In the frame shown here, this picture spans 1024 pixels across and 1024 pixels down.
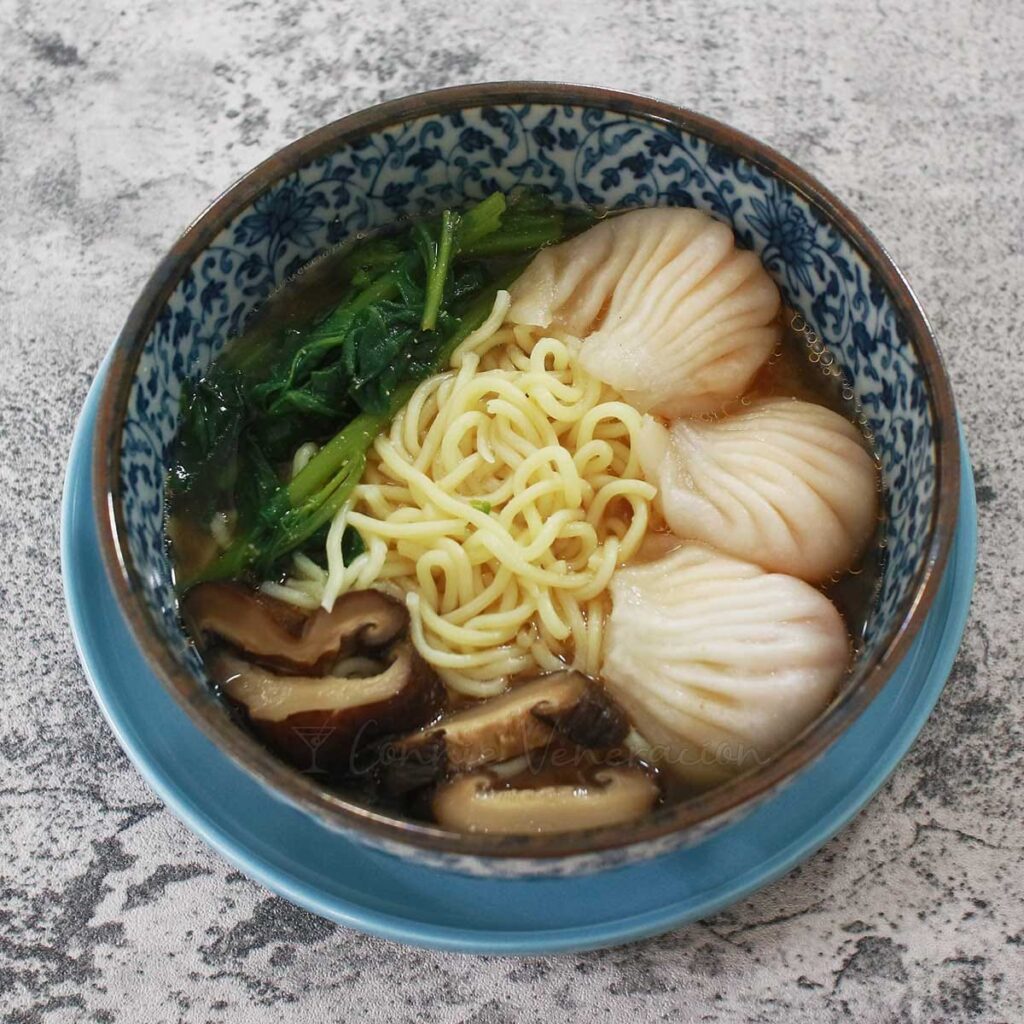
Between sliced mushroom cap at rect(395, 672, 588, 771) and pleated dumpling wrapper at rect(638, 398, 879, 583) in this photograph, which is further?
pleated dumpling wrapper at rect(638, 398, 879, 583)

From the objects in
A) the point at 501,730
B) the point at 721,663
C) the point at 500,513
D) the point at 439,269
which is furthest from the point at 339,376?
the point at 721,663

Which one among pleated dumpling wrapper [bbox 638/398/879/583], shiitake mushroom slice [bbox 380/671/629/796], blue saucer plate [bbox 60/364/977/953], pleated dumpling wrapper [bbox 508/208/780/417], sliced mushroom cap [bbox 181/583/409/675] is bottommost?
blue saucer plate [bbox 60/364/977/953]

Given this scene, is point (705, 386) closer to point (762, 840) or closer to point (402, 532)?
point (402, 532)

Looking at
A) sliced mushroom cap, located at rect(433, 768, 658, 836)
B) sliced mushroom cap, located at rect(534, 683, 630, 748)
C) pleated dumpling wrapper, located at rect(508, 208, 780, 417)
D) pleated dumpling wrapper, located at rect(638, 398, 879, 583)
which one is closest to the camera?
sliced mushroom cap, located at rect(433, 768, 658, 836)

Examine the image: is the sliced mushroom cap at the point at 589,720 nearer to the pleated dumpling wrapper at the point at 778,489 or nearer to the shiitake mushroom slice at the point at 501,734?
the shiitake mushroom slice at the point at 501,734

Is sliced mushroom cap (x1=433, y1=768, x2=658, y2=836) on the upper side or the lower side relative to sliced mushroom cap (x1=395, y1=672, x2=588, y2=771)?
lower

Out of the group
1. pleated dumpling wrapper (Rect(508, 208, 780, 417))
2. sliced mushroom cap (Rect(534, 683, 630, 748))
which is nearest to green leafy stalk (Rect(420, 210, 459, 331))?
pleated dumpling wrapper (Rect(508, 208, 780, 417))

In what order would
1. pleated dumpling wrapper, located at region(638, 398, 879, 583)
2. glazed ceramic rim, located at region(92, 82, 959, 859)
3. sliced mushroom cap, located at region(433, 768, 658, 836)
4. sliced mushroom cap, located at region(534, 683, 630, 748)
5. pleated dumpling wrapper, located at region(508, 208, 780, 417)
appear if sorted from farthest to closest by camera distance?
pleated dumpling wrapper, located at region(508, 208, 780, 417) < pleated dumpling wrapper, located at region(638, 398, 879, 583) < sliced mushroom cap, located at region(534, 683, 630, 748) < sliced mushroom cap, located at region(433, 768, 658, 836) < glazed ceramic rim, located at region(92, 82, 959, 859)

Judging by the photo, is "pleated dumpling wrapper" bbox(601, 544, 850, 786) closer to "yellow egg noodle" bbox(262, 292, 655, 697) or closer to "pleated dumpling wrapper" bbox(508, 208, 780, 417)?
"yellow egg noodle" bbox(262, 292, 655, 697)

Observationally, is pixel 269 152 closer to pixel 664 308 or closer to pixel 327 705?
pixel 664 308
